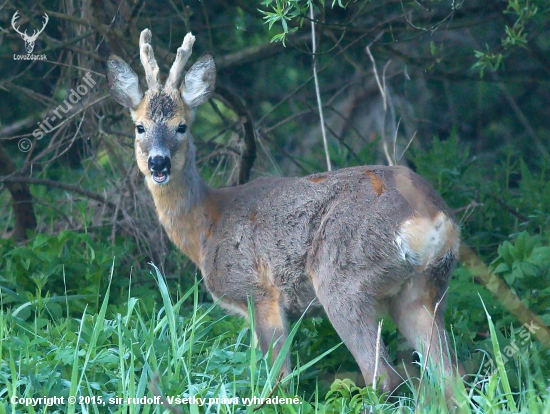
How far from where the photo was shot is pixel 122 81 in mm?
5469

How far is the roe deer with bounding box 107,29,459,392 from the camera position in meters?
4.41

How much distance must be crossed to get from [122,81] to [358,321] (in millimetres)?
2333

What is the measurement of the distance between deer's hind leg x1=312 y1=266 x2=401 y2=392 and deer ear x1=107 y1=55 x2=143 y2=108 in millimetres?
1922

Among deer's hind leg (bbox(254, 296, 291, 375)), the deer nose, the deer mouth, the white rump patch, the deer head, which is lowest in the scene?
deer's hind leg (bbox(254, 296, 291, 375))

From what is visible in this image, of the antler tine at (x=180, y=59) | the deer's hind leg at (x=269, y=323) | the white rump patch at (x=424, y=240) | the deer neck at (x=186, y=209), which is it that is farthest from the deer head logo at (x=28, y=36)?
the white rump patch at (x=424, y=240)

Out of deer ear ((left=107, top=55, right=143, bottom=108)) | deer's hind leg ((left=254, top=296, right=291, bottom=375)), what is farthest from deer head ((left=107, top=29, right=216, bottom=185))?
deer's hind leg ((left=254, top=296, right=291, bottom=375))

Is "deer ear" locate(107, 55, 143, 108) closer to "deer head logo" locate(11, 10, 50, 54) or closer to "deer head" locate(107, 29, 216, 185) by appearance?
"deer head" locate(107, 29, 216, 185)

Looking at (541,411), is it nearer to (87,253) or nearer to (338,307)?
(338,307)

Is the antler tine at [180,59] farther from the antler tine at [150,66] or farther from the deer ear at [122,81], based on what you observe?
the deer ear at [122,81]

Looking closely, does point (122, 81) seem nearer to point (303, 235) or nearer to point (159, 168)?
point (159, 168)

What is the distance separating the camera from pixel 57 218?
23.3ft

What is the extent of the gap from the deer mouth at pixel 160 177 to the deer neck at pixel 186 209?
0.73 ft

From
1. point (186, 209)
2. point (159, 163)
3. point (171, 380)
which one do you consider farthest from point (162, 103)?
point (171, 380)

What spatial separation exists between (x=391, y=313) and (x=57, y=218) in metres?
3.53
